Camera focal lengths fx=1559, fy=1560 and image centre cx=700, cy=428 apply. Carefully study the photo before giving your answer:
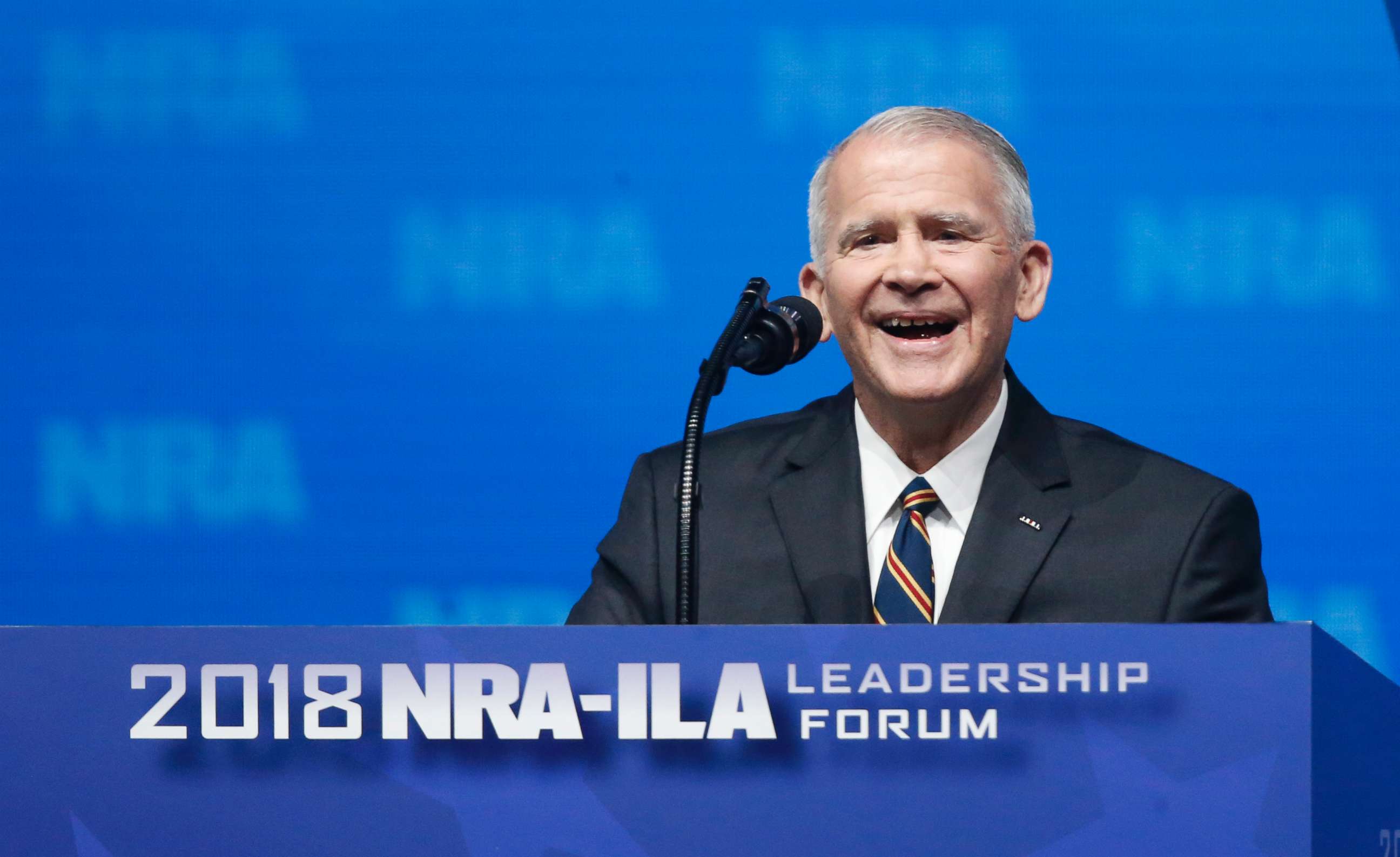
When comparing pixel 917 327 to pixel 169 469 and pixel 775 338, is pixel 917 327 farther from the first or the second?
pixel 169 469

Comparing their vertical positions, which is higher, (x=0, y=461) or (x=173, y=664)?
(x=0, y=461)

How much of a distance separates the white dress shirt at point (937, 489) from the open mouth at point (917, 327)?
0.43 ft

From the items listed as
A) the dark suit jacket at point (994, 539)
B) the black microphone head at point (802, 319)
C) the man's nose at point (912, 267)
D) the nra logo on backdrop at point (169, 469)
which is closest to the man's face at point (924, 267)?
the man's nose at point (912, 267)

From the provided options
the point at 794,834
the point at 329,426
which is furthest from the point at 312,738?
the point at 329,426

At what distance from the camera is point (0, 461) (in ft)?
9.55

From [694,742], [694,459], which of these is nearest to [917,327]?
[694,459]

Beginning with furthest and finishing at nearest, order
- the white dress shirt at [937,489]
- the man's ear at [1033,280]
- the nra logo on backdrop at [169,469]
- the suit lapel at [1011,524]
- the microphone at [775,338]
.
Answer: the nra logo on backdrop at [169,469] → the man's ear at [1033,280] → the white dress shirt at [937,489] → the suit lapel at [1011,524] → the microphone at [775,338]

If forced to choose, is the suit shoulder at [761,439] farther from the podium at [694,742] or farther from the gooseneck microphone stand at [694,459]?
the podium at [694,742]

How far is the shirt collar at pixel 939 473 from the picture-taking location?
180 cm

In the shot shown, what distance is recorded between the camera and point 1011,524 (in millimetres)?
1680

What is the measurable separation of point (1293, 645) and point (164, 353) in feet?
7.79

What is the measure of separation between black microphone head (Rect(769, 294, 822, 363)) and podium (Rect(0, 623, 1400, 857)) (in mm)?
494

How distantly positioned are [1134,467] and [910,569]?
12.5 inches

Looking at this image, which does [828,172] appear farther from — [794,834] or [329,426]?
[329,426]
